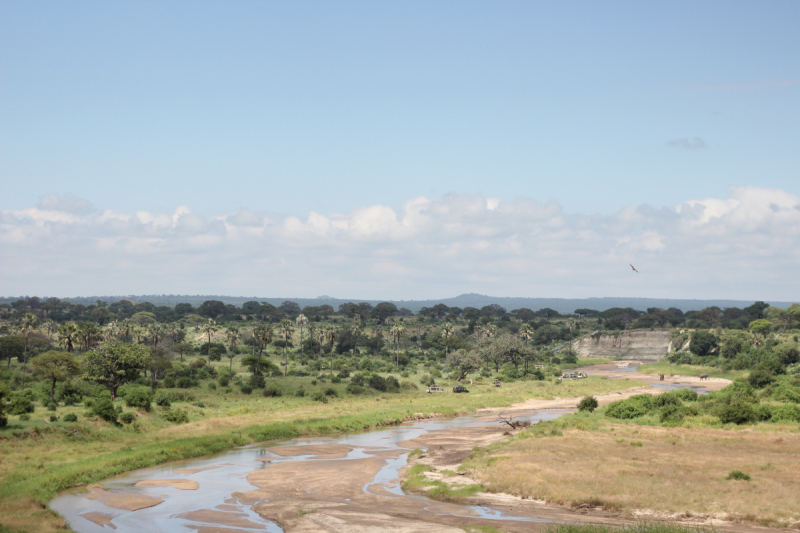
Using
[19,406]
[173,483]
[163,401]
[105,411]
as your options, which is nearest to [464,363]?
[163,401]

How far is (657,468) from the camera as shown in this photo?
4422 centimetres

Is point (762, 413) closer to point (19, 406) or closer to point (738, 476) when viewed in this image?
point (738, 476)

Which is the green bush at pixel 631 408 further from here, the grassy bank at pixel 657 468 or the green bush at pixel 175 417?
the green bush at pixel 175 417

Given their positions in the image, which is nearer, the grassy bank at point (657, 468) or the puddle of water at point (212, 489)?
the grassy bank at point (657, 468)

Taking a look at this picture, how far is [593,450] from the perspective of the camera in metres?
51.8

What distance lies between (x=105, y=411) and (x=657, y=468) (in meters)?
51.6

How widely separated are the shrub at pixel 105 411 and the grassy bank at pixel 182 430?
79 centimetres

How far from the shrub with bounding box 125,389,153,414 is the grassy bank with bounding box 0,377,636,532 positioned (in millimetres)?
1306

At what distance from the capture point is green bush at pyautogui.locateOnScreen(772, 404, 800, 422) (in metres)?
62.0

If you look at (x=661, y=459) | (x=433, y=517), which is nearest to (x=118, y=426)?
(x=433, y=517)

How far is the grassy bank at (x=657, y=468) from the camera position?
35.5 meters

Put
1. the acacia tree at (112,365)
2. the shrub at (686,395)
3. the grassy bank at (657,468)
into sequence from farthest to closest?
the acacia tree at (112,365), the shrub at (686,395), the grassy bank at (657,468)

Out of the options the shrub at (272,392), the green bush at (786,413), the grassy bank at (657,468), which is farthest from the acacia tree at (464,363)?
the green bush at (786,413)

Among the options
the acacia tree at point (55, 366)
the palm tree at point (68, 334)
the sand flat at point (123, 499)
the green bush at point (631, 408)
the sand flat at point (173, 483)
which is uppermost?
the palm tree at point (68, 334)
